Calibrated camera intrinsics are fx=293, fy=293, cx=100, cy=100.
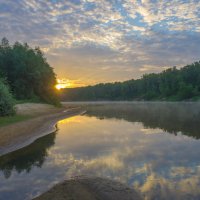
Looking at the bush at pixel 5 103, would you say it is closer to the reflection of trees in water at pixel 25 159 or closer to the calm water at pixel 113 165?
the calm water at pixel 113 165

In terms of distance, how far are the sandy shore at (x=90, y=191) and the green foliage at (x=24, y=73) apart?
219 feet

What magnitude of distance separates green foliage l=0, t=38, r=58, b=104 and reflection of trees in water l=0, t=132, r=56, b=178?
2203 inches

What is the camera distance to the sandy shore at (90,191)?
10.9m

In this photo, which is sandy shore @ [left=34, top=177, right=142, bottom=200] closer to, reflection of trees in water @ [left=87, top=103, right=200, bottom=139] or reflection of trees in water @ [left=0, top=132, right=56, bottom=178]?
reflection of trees in water @ [left=0, top=132, right=56, bottom=178]

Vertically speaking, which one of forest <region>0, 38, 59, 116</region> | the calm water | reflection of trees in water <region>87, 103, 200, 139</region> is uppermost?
forest <region>0, 38, 59, 116</region>

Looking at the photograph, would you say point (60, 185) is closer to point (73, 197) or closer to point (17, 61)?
point (73, 197)

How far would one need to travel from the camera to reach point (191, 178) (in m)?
13.8

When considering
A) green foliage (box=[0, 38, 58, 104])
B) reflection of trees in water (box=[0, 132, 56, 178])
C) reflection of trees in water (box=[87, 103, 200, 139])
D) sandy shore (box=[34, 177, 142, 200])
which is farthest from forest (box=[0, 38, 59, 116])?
sandy shore (box=[34, 177, 142, 200])

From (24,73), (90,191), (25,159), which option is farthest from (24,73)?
(90,191)

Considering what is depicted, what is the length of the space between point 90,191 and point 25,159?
8514mm

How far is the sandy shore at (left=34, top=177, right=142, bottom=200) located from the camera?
1087 centimetres

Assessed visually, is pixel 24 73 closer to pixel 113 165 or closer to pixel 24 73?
pixel 24 73

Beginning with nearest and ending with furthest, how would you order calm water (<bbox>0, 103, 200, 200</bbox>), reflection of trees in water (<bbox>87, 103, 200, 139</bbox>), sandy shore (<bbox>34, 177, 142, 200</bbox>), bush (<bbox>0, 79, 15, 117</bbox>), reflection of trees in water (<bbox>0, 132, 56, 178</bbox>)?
sandy shore (<bbox>34, 177, 142, 200</bbox>), calm water (<bbox>0, 103, 200, 200</bbox>), reflection of trees in water (<bbox>0, 132, 56, 178</bbox>), reflection of trees in water (<bbox>87, 103, 200, 139</bbox>), bush (<bbox>0, 79, 15, 117</bbox>)

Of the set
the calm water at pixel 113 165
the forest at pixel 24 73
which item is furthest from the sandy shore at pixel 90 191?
the forest at pixel 24 73
